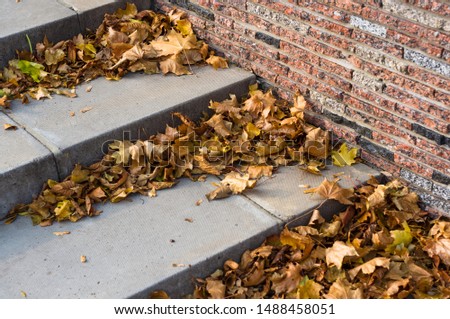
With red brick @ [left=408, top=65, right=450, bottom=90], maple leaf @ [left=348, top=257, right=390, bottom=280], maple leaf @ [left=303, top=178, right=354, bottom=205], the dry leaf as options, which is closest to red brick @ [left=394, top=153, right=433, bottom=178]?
maple leaf @ [left=303, top=178, right=354, bottom=205]

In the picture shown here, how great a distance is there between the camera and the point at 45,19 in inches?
180

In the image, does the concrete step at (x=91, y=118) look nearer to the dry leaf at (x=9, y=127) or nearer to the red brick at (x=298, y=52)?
the dry leaf at (x=9, y=127)

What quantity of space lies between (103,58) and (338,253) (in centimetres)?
200

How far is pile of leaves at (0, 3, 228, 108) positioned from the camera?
4.33m

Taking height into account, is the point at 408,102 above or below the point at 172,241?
above

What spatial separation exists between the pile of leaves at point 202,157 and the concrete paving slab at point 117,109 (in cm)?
7

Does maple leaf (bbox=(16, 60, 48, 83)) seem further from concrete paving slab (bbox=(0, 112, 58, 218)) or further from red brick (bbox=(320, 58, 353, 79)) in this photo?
red brick (bbox=(320, 58, 353, 79))

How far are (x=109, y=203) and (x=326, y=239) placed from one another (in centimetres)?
114

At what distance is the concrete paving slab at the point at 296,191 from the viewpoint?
368 cm

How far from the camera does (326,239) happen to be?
365cm

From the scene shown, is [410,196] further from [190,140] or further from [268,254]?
[190,140]

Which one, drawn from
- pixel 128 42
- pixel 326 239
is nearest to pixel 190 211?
pixel 326 239

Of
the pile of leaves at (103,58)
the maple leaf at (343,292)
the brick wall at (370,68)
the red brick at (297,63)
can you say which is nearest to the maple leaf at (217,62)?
the pile of leaves at (103,58)

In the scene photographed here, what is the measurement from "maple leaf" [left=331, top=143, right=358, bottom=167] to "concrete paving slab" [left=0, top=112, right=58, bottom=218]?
5.04 ft
